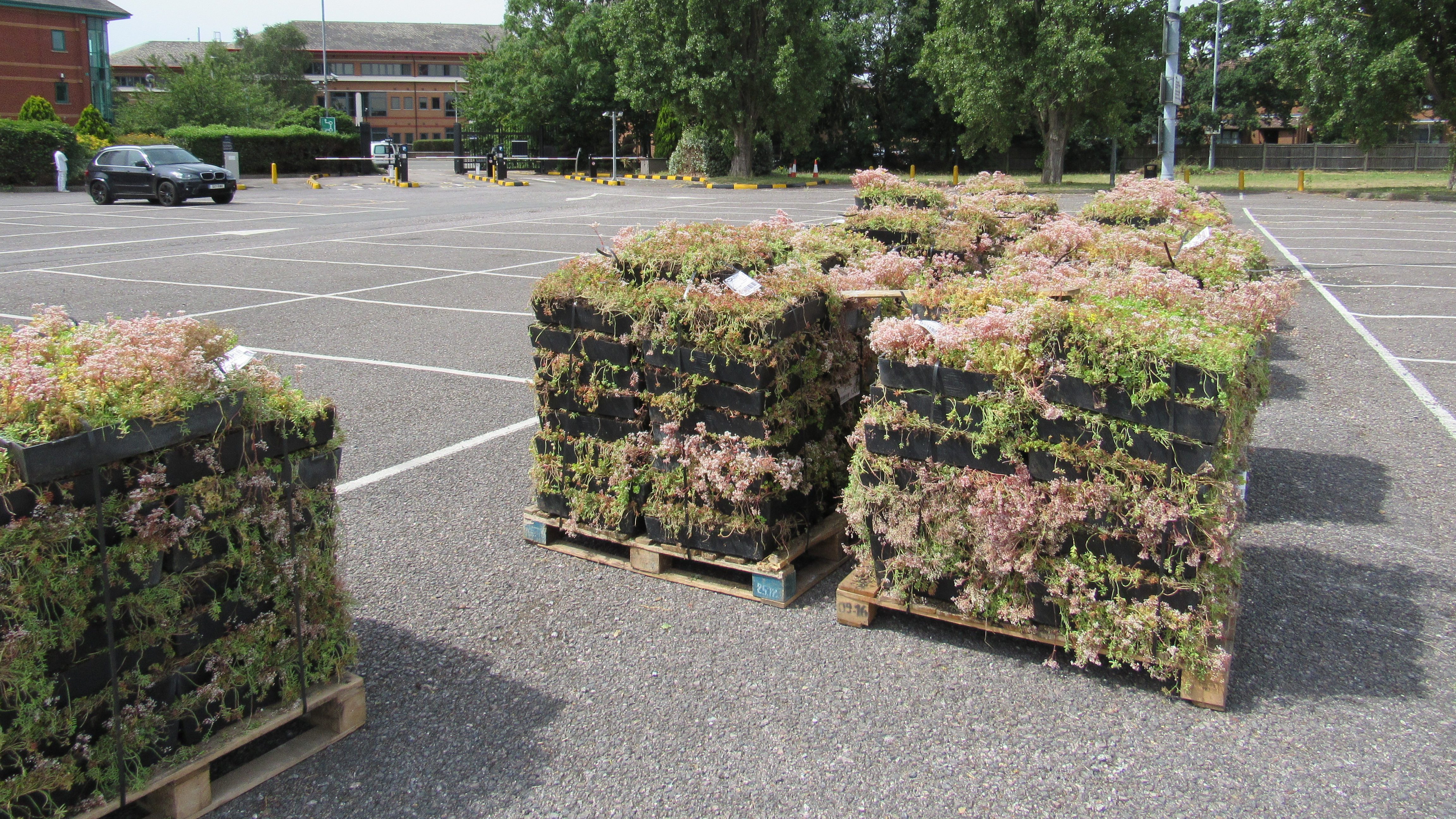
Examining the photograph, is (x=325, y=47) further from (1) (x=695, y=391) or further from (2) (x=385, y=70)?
(1) (x=695, y=391)

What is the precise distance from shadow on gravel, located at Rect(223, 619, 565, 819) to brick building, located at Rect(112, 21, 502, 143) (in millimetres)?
101109

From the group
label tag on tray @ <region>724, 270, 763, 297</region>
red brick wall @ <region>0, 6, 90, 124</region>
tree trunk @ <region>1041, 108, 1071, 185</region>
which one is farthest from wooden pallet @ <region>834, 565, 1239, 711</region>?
red brick wall @ <region>0, 6, 90, 124</region>

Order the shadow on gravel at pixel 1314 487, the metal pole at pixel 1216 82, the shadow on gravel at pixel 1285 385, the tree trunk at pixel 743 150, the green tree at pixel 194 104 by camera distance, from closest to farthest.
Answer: the shadow on gravel at pixel 1314 487 < the shadow on gravel at pixel 1285 385 < the tree trunk at pixel 743 150 < the metal pole at pixel 1216 82 < the green tree at pixel 194 104

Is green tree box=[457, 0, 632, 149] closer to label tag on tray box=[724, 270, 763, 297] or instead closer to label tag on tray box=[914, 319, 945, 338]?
label tag on tray box=[724, 270, 763, 297]

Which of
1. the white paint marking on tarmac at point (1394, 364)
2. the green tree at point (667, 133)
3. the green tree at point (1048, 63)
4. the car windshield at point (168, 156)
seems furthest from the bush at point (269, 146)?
the white paint marking on tarmac at point (1394, 364)

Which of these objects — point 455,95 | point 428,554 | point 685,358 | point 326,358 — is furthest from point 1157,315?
point 455,95

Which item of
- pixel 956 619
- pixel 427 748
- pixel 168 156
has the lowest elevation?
pixel 427 748

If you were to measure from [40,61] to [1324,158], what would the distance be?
71.9 metres

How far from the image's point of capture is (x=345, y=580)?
471 centimetres

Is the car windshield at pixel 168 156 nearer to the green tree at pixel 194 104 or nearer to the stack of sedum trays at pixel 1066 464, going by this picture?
the green tree at pixel 194 104

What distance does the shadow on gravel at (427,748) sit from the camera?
3.16 metres

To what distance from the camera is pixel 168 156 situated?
29.9m

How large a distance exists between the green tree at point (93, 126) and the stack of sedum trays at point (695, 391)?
150 feet

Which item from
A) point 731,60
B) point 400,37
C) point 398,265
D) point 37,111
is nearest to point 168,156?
point 37,111
